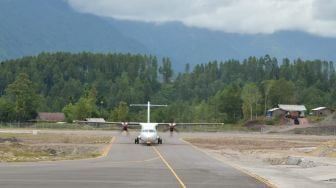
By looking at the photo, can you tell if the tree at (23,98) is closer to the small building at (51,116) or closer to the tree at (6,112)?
the tree at (6,112)

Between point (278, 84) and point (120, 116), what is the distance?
2210 inches

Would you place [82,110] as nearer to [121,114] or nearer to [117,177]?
[121,114]

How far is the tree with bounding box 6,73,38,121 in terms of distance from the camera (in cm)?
15325

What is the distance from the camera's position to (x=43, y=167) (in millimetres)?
34125

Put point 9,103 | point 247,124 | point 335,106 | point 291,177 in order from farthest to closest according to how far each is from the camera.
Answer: point 335,106, point 9,103, point 247,124, point 291,177

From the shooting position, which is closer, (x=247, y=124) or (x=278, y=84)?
(x=247, y=124)

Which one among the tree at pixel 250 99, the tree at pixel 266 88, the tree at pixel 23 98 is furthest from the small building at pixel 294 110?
the tree at pixel 23 98

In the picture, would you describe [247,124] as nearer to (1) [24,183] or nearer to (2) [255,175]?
(2) [255,175]

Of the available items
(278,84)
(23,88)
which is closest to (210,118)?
(278,84)

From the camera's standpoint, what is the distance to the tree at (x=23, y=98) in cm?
15325

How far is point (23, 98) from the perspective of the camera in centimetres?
15462

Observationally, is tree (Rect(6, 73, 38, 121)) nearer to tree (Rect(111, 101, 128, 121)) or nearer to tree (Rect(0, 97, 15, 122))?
tree (Rect(0, 97, 15, 122))

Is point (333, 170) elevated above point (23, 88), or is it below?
below

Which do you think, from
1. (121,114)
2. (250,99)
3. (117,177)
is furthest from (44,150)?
(250,99)
